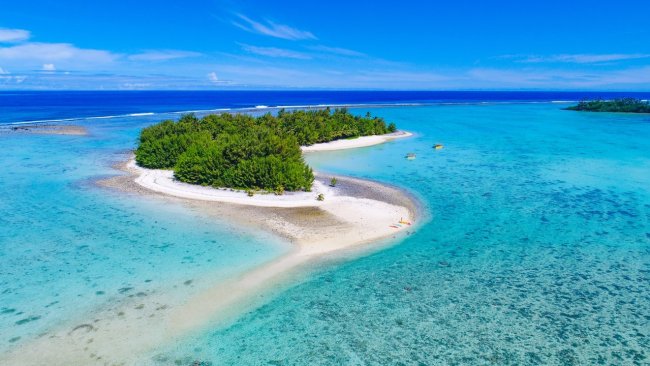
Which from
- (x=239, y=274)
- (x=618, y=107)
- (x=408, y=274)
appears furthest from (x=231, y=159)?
(x=618, y=107)

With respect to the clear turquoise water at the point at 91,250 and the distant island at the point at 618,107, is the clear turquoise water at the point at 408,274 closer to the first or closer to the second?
the clear turquoise water at the point at 91,250

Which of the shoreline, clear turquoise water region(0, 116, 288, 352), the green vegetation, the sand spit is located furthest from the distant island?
clear turquoise water region(0, 116, 288, 352)

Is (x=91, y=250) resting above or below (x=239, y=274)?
above

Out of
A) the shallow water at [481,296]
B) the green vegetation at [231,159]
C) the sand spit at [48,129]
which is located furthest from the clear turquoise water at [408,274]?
the sand spit at [48,129]

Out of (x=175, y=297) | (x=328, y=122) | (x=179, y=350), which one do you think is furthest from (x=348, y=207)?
(x=328, y=122)

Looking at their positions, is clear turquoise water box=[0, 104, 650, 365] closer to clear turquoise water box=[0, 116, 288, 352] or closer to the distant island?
clear turquoise water box=[0, 116, 288, 352]

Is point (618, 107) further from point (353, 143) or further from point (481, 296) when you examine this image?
point (481, 296)
